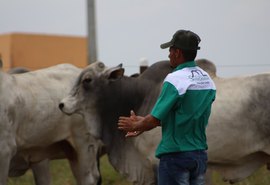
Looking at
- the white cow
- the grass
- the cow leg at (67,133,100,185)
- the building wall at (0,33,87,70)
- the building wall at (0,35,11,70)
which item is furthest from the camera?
the building wall at (0,33,87,70)

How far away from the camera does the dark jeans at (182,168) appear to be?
425 centimetres

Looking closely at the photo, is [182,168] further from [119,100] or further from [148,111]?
[119,100]

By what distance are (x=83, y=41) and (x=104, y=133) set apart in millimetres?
14476

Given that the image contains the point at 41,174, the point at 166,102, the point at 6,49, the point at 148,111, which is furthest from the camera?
the point at 6,49

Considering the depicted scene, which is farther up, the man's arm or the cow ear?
the man's arm

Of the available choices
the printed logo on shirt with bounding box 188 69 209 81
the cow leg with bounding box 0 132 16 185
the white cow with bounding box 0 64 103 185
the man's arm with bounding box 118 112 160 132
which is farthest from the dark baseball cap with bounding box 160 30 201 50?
the cow leg with bounding box 0 132 16 185

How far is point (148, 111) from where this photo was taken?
602 cm

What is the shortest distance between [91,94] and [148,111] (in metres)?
0.52

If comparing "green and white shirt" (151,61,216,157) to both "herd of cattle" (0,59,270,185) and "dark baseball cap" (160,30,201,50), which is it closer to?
"dark baseball cap" (160,30,201,50)

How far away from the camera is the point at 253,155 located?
6.19m

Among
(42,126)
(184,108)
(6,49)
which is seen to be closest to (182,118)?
(184,108)

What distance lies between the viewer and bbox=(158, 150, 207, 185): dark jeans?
4.25 meters

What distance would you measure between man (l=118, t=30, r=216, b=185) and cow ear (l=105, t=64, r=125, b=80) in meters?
1.74

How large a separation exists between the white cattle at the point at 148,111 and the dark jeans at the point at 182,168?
1.68 m
